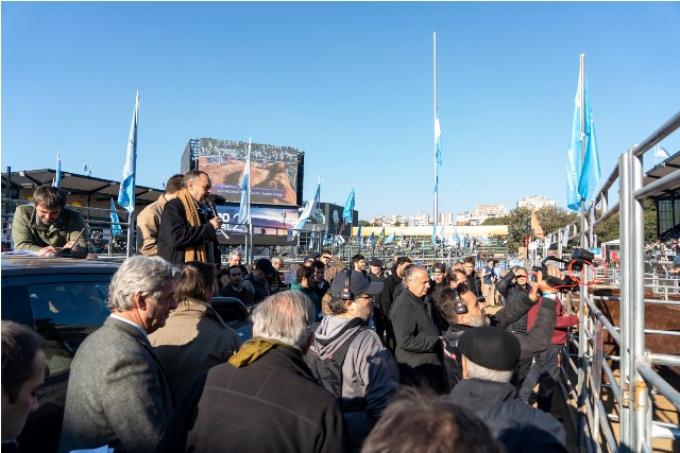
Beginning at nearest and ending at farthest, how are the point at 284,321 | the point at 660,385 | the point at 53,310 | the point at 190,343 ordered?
the point at 660,385 < the point at 284,321 < the point at 53,310 < the point at 190,343

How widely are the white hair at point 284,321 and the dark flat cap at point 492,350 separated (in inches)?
30.5

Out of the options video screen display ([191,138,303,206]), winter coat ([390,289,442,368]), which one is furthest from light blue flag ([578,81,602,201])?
video screen display ([191,138,303,206])

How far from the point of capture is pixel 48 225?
4.36m

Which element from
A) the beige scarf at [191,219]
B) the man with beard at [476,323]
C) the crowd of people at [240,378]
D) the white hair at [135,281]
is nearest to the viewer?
the crowd of people at [240,378]

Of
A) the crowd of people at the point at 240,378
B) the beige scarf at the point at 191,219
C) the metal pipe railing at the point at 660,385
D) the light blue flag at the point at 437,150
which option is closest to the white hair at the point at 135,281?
the crowd of people at the point at 240,378

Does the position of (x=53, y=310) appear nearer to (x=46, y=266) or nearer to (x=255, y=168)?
(x=46, y=266)

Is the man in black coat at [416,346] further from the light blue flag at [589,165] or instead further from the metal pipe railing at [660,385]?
the light blue flag at [589,165]

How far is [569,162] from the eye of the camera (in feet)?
35.6

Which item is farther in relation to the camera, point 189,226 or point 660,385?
point 189,226

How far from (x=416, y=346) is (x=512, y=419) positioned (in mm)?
2750

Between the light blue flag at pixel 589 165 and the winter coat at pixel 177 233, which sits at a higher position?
the light blue flag at pixel 589 165

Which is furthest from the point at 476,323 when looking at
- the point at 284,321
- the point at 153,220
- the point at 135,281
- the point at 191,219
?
the point at 135,281

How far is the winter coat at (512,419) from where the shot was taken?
6.89 ft

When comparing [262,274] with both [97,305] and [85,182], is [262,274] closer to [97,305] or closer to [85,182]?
[97,305]
